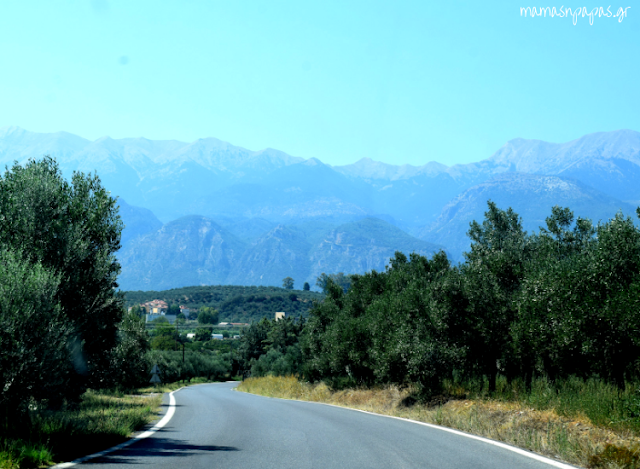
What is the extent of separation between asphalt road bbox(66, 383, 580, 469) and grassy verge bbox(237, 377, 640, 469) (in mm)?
785

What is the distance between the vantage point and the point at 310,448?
418 inches

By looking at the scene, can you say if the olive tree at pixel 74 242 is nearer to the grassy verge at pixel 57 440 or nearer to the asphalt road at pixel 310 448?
the grassy verge at pixel 57 440

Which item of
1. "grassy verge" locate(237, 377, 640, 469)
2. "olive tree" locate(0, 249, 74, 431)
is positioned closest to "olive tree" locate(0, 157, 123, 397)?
"olive tree" locate(0, 249, 74, 431)

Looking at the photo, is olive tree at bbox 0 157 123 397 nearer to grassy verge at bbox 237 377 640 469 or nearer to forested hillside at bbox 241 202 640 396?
grassy verge at bbox 237 377 640 469

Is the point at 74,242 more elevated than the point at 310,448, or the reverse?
the point at 74,242

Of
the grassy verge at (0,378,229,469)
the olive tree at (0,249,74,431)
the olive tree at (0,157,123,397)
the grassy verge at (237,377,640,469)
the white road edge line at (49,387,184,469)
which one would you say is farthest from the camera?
the olive tree at (0,157,123,397)

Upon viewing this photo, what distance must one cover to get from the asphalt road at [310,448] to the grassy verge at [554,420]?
2.58 ft

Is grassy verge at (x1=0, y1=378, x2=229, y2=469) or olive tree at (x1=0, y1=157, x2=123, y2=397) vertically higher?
olive tree at (x1=0, y1=157, x2=123, y2=397)

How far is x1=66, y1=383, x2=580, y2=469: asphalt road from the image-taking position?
8.84 metres

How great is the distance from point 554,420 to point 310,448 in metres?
5.14

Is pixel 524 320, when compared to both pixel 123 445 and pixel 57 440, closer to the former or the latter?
pixel 123 445

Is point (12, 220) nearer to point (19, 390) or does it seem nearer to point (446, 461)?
point (19, 390)

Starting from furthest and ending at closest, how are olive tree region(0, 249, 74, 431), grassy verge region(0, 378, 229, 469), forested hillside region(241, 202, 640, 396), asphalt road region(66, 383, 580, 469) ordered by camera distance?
forested hillside region(241, 202, 640, 396) → olive tree region(0, 249, 74, 431) → asphalt road region(66, 383, 580, 469) → grassy verge region(0, 378, 229, 469)

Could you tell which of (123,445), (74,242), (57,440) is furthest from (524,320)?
(57,440)
